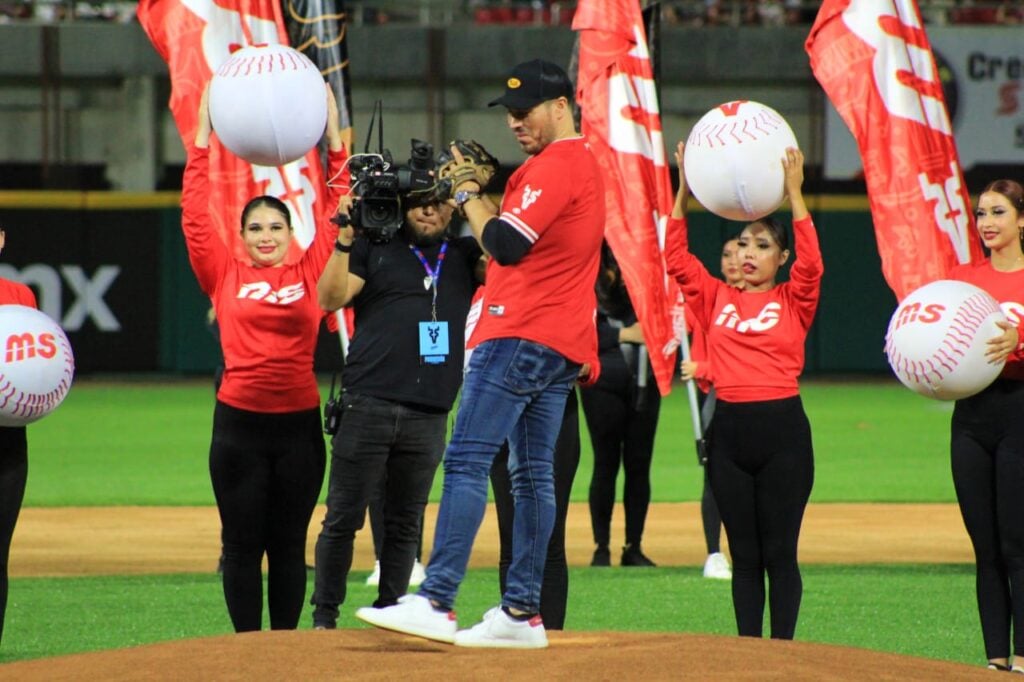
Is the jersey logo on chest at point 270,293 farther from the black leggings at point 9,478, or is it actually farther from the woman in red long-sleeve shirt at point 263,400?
the black leggings at point 9,478

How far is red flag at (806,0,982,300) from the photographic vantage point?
31.4ft

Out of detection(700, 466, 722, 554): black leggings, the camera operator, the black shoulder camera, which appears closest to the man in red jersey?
the black shoulder camera

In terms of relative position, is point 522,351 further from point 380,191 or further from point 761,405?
point 761,405

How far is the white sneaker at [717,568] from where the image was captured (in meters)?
9.59

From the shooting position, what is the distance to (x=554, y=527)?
6.84 m

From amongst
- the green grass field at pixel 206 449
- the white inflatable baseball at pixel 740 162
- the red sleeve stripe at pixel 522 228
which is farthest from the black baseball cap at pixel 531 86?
the green grass field at pixel 206 449

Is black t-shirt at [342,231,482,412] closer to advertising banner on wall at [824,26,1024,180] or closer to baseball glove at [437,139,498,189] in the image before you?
baseball glove at [437,139,498,189]

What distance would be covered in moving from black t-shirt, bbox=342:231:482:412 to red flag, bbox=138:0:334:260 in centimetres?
350

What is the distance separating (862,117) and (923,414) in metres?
12.0

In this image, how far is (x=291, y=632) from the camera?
573 cm

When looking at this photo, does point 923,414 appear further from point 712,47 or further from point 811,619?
point 811,619

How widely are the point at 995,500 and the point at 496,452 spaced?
7.53ft

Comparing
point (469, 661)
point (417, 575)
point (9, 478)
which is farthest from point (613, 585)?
point (469, 661)

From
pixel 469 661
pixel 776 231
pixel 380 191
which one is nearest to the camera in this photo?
pixel 469 661
